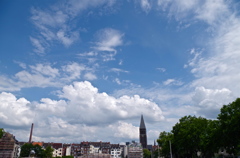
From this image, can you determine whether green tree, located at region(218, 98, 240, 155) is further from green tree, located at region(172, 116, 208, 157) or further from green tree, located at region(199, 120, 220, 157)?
green tree, located at region(172, 116, 208, 157)

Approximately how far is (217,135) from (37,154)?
319ft

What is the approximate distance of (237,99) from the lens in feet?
136

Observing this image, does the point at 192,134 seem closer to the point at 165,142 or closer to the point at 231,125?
the point at 231,125

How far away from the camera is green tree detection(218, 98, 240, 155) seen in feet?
129

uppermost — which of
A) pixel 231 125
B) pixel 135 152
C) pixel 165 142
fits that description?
pixel 231 125

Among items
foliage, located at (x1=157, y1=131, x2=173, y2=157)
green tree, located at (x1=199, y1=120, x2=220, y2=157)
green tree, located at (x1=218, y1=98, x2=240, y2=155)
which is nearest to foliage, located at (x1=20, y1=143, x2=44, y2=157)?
foliage, located at (x1=157, y1=131, x2=173, y2=157)

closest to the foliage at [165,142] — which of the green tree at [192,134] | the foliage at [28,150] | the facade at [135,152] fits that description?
the green tree at [192,134]

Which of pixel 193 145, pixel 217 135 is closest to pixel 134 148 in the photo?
pixel 193 145

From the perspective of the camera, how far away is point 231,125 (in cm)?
4019

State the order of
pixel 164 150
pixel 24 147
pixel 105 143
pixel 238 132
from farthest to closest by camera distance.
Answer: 1. pixel 105 143
2. pixel 24 147
3. pixel 164 150
4. pixel 238 132

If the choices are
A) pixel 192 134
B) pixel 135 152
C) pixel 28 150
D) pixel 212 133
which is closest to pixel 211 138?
pixel 212 133

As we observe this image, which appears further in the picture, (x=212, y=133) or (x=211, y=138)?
(x=211, y=138)

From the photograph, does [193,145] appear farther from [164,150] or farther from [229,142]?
[164,150]

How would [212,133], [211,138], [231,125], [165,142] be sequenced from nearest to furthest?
[231,125], [212,133], [211,138], [165,142]
